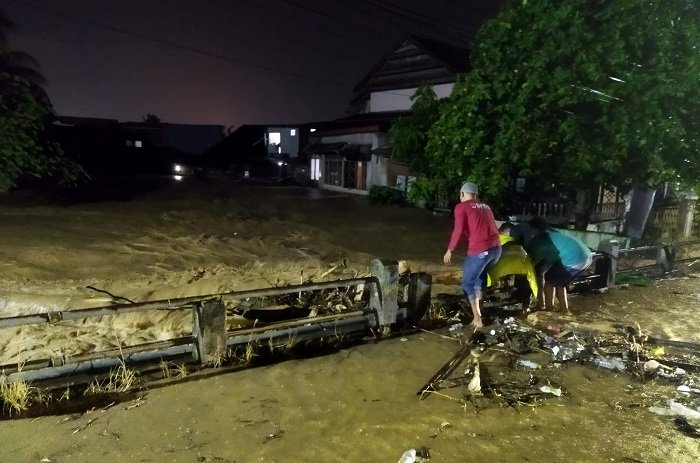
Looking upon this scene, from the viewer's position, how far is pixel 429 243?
1413 cm

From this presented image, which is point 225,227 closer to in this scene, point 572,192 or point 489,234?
point 572,192

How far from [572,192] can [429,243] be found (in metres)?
4.11

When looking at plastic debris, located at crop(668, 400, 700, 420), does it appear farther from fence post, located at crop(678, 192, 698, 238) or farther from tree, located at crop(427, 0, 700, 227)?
fence post, located at crop(678, 192, 698, 238)

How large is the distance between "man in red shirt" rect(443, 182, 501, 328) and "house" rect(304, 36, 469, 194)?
55.4ft

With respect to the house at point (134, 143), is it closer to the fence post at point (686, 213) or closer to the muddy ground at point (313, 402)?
the muddy ground at point (313, 402)

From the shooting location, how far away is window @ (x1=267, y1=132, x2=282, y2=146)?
41.1 m

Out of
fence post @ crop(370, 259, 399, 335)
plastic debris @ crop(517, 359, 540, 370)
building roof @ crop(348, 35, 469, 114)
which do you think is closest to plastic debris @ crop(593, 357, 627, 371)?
plastic debris @ crop(517, 359, 540, 370)

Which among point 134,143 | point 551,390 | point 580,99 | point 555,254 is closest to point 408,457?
point 551,390

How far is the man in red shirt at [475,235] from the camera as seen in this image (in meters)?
5.88

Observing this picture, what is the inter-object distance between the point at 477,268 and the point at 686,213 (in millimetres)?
12333

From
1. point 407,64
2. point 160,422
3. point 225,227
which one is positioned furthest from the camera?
point 407,64

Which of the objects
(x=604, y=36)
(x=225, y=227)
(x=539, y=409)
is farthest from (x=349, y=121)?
(x=539, y=409)

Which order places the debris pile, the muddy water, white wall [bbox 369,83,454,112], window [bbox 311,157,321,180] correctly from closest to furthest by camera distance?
1. the muddy water
2. the debris pile
3. white wall [bbox 369,83,454,112]
4. window [bbox 311,157,321,180]

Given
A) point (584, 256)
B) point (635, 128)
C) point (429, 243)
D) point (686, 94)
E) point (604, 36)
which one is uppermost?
point (604, 36)
